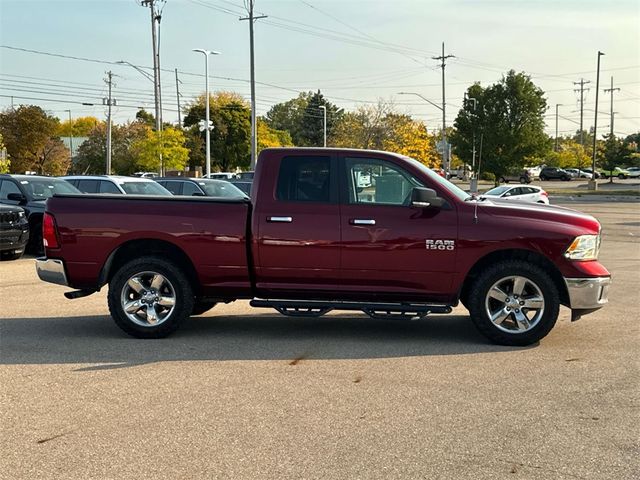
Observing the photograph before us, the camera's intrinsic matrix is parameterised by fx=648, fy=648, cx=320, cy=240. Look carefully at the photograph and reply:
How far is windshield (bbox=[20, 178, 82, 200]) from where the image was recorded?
14445 millimetres

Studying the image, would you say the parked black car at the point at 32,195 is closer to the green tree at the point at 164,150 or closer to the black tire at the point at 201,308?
the black tire at the point at 201,308

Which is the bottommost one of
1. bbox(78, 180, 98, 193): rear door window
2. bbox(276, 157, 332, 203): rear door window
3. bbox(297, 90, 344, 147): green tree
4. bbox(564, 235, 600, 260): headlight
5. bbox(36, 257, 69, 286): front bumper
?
bbox(36, 257, 69, 286): front bumper

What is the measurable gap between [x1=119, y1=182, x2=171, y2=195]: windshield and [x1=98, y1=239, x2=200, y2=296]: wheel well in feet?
30.5

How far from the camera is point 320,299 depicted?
268 inches

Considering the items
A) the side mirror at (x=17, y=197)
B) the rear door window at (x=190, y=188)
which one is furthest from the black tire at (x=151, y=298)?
the rear door window at (x=190, y=188)

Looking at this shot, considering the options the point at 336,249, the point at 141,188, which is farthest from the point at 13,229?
the point at 336,249

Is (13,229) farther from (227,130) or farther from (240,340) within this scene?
(227,130)

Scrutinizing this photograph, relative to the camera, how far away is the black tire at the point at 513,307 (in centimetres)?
648

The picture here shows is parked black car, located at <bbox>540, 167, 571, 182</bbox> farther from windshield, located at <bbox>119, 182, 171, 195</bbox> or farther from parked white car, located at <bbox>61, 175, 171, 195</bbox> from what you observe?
parked white car, located at <bbox>61, 175, 171, 195</bbox>

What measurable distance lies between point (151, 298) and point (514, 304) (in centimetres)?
378

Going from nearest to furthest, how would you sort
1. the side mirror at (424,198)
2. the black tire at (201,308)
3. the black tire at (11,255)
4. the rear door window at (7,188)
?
1. the side mirror at (424,198)
2. the black tire at (201,308)
3. the black tire at (11,255)
4. the rear door window at (7,188)

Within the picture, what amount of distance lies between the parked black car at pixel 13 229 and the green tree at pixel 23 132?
52.9 metres

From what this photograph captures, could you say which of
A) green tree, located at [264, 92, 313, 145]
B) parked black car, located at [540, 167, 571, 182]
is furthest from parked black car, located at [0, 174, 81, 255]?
green tree, located at [264, 92, 313, 145]

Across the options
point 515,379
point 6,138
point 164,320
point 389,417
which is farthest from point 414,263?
point 6,138
